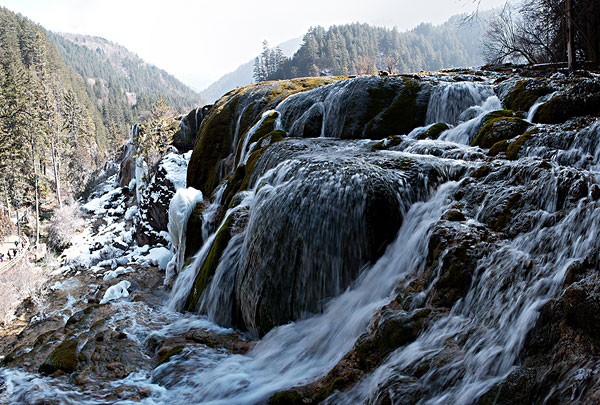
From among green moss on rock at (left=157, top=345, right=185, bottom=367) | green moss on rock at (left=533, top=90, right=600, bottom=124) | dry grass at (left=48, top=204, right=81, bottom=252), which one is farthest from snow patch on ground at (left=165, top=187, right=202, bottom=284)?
dry grass at (left=48, top=204, right=81, bottom=252)

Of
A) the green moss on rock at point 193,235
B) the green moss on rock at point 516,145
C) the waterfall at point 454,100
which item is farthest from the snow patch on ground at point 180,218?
the green moss on rock at point 516,145

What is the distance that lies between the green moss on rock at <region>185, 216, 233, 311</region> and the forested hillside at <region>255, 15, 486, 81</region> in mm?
9030

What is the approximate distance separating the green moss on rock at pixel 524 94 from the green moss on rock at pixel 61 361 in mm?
11744

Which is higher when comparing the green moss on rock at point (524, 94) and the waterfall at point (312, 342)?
the green moss on rock at point (524, 94)

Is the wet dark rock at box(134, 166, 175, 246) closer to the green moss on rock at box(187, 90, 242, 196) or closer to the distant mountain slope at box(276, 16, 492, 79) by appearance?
the green moss on rock at box(187, 90, 242, 196)

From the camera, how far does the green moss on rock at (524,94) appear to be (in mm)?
9977

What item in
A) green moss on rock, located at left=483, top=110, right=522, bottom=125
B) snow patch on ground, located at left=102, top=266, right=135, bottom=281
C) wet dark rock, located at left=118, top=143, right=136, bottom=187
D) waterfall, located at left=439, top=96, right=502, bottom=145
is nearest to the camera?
green moss on rock, located at left=483, top=110, right=522, bottom=125

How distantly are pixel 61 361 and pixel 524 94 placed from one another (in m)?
12.5

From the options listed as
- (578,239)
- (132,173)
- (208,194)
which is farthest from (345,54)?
(578,239)

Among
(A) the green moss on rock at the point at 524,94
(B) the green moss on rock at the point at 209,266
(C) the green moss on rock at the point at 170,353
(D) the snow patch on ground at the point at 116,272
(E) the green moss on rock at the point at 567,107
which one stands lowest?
(D) the snow patch on ground at the point at 116,272

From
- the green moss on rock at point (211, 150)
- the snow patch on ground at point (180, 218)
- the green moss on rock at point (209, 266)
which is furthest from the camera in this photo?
the green moss on rock at point (211, 150)

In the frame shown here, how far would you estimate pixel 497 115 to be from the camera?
9.23m

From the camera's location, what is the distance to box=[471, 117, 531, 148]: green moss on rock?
25.8 ft

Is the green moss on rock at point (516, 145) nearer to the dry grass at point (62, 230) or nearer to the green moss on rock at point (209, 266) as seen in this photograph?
the green moss on rock at point (209, 266)
